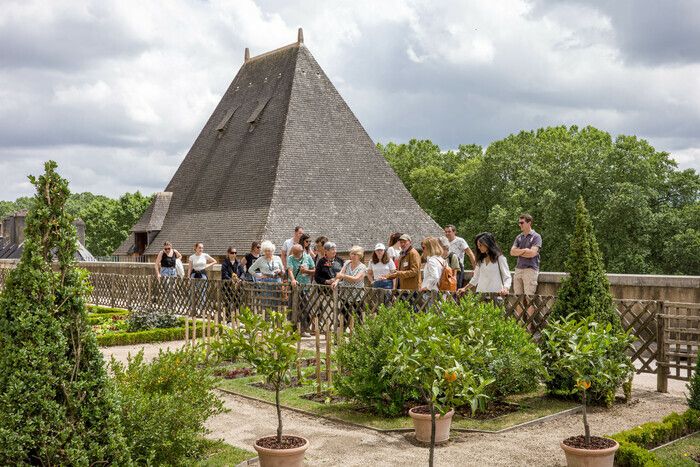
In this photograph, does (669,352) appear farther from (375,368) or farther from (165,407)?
(165,407)

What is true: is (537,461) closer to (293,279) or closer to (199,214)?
(293,279)

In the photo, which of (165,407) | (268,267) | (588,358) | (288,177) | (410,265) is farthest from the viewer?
(288,177)

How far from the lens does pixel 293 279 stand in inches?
656

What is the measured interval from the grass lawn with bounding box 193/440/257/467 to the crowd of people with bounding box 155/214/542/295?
5.23 m

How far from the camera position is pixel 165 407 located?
6.94 metres

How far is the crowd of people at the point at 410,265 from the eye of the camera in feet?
42.3

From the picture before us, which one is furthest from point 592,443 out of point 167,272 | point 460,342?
point 167,272

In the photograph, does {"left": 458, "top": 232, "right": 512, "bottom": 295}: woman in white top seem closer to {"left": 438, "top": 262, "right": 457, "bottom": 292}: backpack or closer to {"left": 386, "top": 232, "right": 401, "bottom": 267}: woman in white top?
{"left": 438, "top": 262, "right": 457, "bottom": 292}: backpack

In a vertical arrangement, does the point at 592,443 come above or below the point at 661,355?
below

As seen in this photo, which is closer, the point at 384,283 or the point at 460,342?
the point at 460,342

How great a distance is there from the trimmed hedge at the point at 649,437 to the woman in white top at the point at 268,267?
406 inches

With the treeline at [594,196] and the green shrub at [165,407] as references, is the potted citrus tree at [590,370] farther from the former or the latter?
the treeline at [594,196]

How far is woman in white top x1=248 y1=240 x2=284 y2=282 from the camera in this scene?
689 inches

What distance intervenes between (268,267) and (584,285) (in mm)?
8501
